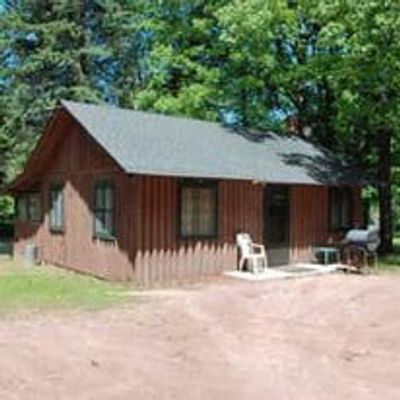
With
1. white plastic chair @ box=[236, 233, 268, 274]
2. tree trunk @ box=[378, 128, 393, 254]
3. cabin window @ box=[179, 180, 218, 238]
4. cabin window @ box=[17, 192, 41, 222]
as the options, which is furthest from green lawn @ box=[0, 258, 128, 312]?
tree trunk @ box=[378, 128, 393, 254]

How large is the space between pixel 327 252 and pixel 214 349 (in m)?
12.1

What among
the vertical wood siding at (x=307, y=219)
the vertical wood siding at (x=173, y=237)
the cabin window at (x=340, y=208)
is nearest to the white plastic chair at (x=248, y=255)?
the vertical wood siding at (x=173, y=237)

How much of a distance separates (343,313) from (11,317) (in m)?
5.28

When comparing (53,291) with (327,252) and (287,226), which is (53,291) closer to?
(287,226)

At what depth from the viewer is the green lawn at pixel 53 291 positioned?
1465 cm

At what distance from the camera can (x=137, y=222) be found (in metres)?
18.5

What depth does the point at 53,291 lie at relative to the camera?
16.8 m

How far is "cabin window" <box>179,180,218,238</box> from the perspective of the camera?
19.5m

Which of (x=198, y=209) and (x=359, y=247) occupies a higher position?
(x=198, y=209)

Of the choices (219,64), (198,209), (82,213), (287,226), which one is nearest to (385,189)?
(287,226)

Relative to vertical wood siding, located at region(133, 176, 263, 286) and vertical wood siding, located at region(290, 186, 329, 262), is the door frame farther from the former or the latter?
vertical wood siding, located at region(133, 176, 263, 286)

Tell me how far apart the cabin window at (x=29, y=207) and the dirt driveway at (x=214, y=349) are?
33.5ft

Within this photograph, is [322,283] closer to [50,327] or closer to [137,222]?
[137,222]

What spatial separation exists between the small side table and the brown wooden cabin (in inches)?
11.1
